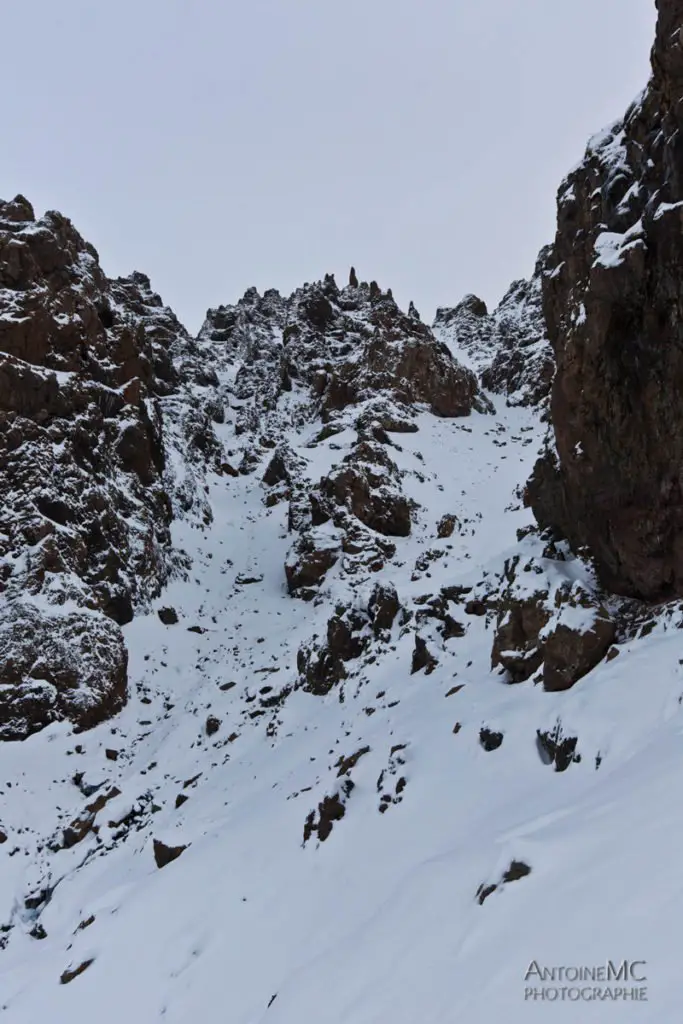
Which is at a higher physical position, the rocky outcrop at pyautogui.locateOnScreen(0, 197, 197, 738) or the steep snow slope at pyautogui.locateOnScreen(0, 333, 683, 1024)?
the rocky outcrop at pyautogui.locateOnScreen(0, 197, 197, 738)

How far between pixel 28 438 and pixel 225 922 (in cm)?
2204

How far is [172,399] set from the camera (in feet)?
158

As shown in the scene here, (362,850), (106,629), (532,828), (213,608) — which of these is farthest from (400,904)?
(213,608)

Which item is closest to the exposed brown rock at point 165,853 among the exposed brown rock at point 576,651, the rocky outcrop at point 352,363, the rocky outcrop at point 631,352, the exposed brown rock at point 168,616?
the exposed brown rock at point 576,651

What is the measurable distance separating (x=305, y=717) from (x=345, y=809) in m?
7.24

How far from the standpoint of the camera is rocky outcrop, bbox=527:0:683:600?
476 inches

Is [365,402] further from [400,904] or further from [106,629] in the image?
[400,904]

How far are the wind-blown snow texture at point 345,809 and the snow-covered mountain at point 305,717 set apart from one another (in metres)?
0.06

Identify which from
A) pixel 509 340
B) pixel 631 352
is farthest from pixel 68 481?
pixel 509 340

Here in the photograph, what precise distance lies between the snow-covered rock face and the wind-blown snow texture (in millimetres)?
28461

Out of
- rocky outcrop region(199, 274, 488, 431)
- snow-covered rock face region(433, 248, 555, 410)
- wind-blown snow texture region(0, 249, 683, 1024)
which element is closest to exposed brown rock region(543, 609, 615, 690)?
wind-blown snow texture region(0, 249, 683, 1024)

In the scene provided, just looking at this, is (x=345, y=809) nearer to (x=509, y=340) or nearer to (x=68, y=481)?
(x=68, y=481)

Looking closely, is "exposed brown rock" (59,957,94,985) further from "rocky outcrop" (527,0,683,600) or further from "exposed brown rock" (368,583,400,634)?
"exposed brown rock" (368,583,400,634)

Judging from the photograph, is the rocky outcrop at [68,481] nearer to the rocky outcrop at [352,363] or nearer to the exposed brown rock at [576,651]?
the exposed brown rock at [576,651]
